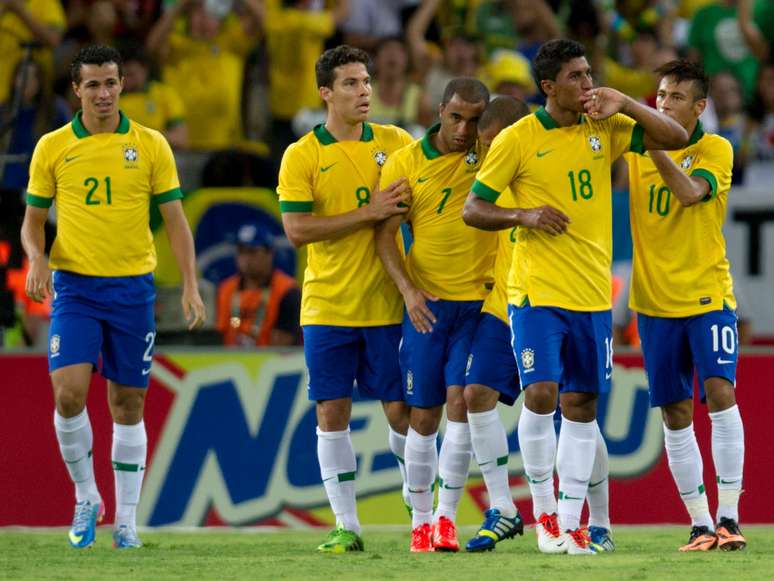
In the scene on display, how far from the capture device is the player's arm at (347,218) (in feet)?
28.1

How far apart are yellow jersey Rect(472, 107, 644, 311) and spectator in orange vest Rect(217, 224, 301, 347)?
388 cm

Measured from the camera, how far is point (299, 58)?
48.2 feet

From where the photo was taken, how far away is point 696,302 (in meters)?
8.44

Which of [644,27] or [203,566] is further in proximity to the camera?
[644,27]

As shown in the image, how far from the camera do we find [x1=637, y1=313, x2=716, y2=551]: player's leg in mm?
8547

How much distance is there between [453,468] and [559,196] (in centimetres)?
159

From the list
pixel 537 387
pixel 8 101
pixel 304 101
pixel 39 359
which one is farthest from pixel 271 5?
pixel 537 387

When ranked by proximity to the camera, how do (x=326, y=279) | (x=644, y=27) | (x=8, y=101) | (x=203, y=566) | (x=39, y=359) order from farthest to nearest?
(x=644, y=27) < (x=8, y=101) < (x=39, y=359) < (x=326, y=279) < (x=203, y=566)

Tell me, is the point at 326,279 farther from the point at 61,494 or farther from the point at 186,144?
the point at 186,144

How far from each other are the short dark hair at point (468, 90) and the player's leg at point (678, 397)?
1.38 metres

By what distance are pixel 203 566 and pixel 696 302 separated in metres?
2.71

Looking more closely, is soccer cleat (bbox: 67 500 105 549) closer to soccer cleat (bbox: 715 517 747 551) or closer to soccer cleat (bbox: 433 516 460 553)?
soccer cleat (bbox: 433 516 460 553)

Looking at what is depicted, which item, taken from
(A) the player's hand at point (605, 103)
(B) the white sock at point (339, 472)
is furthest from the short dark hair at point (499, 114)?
(B) the white sock at point (339, 472)

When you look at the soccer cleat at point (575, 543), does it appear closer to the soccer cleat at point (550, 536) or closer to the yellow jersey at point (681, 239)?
the soccer cleat at point (550, 536)
